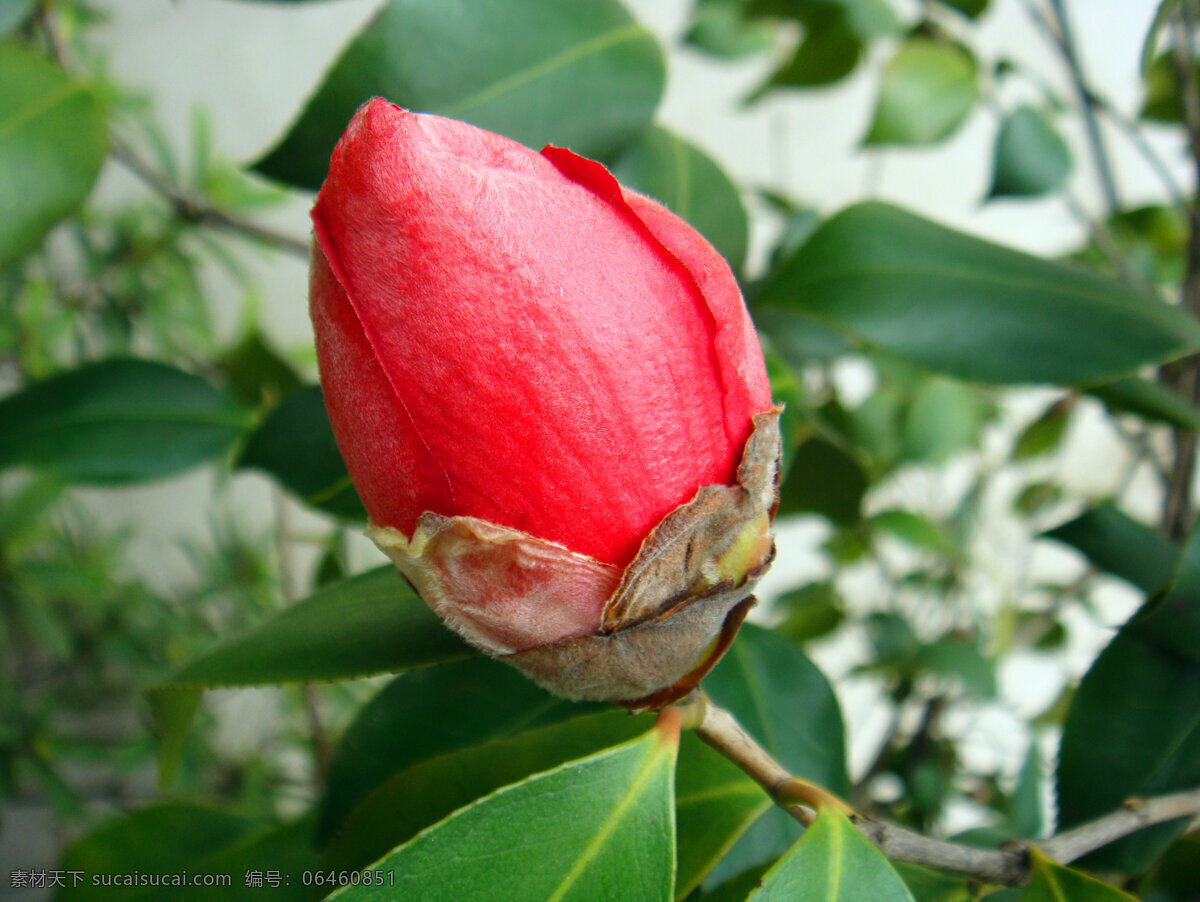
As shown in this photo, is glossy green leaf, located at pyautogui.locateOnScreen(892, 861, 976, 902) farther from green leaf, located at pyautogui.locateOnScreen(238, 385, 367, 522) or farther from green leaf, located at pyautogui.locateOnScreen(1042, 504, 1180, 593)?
green leaf, located at pyautogui.locateOnScreen(238, 385, 367, 522)

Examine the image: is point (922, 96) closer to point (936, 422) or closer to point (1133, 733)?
point (936, 422)

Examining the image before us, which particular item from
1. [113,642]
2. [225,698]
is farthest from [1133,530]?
[225,698]

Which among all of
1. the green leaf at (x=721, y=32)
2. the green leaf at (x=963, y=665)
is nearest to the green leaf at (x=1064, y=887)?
the green leaf at (x=963, y=665)

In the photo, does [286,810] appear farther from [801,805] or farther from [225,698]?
[801,805]

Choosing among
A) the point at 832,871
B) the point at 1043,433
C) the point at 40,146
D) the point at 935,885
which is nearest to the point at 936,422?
the point at 1043,433

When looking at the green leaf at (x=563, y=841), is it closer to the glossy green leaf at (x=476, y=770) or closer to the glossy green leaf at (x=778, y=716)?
the glossy green leaf at (x=476, y=770)

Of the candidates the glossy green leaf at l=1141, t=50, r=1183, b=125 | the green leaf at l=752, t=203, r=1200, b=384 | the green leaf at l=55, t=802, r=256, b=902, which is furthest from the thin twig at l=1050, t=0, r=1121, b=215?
the green leaf at l=55, t=802, r=256, b=902
